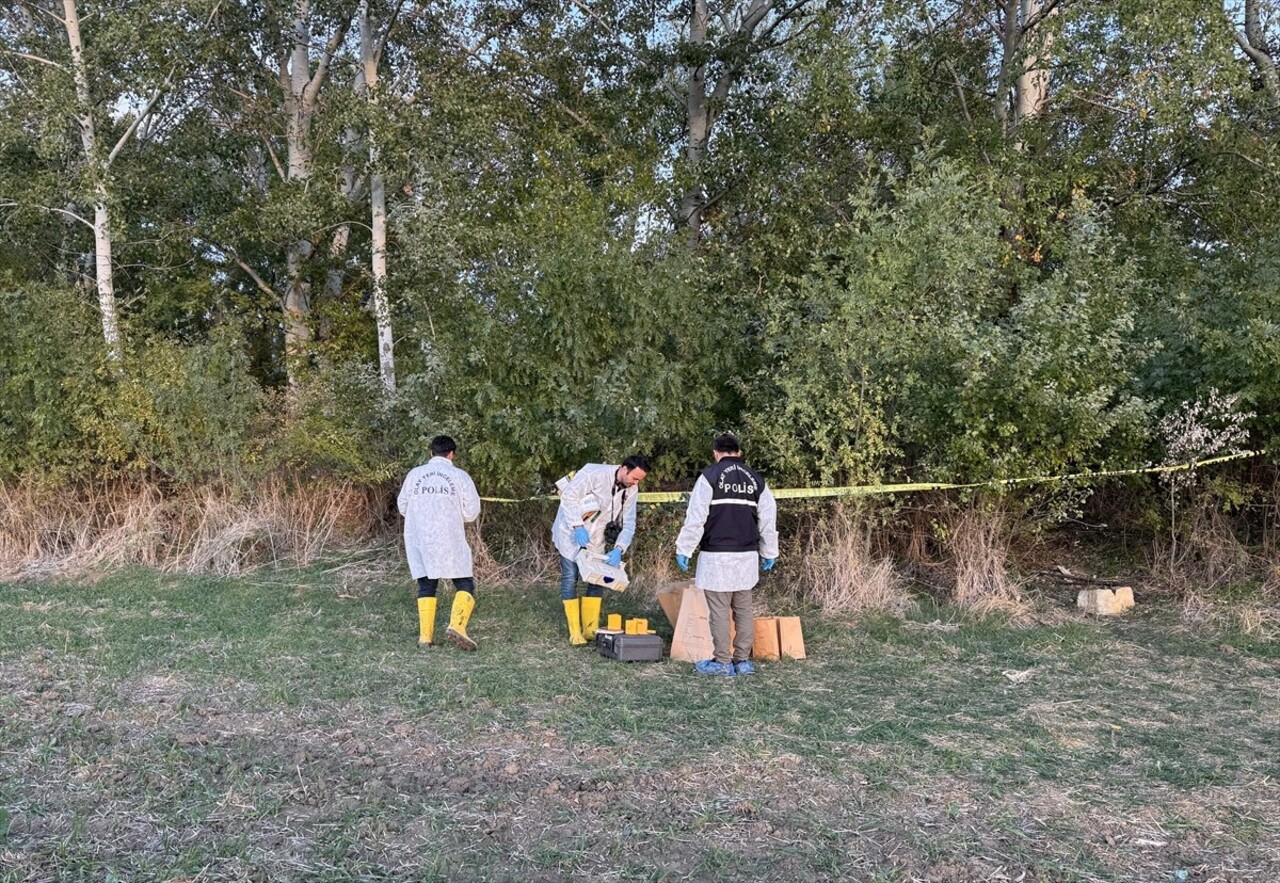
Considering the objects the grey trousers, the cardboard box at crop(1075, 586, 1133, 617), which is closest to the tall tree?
the grey trousers

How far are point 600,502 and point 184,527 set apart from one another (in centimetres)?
668

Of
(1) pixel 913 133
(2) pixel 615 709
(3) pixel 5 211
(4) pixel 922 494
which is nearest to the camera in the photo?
(2) pixel 615 709

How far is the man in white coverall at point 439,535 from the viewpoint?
25.0 feet

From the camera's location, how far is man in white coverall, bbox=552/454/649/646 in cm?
764

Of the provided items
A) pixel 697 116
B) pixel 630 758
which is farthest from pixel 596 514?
pixel 697 116

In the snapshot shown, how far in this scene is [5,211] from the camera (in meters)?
14.9

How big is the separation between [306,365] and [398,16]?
532 cm

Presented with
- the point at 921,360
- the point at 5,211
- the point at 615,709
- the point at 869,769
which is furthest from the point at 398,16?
the point at 869,769

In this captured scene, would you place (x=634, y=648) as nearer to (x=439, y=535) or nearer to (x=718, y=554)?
(x=718, y=554)

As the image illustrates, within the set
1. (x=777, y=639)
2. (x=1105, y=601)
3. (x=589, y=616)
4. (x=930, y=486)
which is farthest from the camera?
(x=930, y=486)

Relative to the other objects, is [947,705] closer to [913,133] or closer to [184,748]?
[184,748]

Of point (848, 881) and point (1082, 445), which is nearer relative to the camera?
point (848, 881)

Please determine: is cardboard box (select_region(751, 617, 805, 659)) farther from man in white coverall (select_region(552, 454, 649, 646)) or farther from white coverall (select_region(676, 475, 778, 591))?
man in white coverall (select_region(552, 454, 649, 646))

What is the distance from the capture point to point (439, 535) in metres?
7.61
